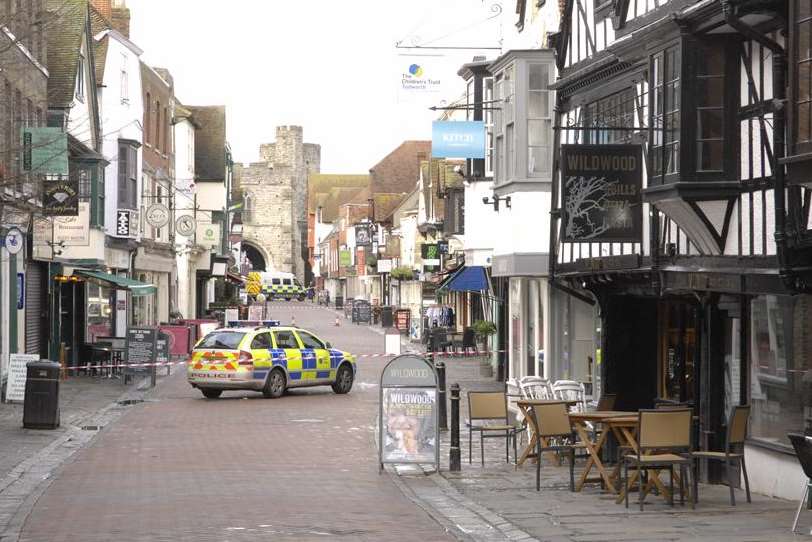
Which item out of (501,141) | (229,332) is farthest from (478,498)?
(229,332)

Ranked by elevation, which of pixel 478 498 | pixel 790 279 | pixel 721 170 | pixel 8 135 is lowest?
pixel 478 498

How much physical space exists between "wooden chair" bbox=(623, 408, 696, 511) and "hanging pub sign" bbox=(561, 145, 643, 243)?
3.34 meters

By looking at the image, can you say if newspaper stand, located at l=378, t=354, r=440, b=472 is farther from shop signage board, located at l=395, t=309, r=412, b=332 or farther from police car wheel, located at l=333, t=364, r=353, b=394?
shop signage board, located at l=395, t=309, r=412, b=332

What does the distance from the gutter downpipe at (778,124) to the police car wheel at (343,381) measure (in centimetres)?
1885

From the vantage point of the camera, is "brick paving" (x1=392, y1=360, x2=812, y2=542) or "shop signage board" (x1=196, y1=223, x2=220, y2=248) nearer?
"brick paving" (x1=392, y1=360, x2=812, y2=542)

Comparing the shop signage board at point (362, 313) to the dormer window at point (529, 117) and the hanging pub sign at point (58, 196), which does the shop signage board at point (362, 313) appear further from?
the dormer window at point (529, 117)

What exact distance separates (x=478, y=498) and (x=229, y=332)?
51.5ft

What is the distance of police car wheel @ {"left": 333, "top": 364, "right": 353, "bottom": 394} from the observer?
3148 centimetres

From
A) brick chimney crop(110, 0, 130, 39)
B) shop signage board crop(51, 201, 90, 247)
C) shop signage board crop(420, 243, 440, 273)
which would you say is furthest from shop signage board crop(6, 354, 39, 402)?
shop signage board crop(420, 243, 440, 273)

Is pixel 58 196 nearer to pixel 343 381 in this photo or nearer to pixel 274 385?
pixel 274 385

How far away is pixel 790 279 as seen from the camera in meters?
13.0

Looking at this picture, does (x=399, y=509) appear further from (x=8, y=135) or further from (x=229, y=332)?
(x=229, y=332)

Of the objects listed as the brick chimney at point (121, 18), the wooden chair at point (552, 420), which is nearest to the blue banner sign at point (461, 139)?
the wooden chair at point (552, 420)

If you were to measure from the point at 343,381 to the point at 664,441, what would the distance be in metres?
18.2
